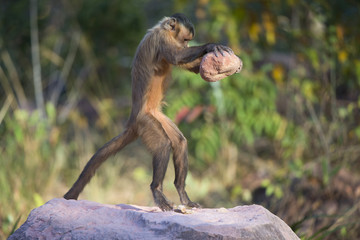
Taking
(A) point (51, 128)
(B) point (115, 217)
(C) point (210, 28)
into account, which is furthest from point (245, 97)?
(B) point (115, 217)

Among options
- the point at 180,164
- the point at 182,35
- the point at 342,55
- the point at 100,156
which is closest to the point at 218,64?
the point at 182,35

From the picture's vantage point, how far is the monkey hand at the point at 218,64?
10.3 ft

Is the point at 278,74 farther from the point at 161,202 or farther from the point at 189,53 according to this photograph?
the point at 161,202

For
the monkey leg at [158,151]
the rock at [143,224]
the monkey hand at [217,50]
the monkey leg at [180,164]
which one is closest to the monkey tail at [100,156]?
the monkey leg at [158,151]

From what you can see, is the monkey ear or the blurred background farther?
the blurred background

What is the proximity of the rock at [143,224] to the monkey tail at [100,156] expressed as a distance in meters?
0.43

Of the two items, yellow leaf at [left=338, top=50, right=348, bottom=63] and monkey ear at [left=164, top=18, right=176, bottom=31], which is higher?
monkey ear at [left=164, top=18, right=176, bottom=31]

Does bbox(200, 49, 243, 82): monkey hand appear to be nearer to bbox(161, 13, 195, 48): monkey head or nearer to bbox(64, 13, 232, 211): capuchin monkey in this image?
bbox(64, 13, 232, 211): capuchin monkey

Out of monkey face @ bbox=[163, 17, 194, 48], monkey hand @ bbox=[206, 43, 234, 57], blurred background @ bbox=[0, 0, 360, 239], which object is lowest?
blurred background @ bbox=[0, 0, 360, 239]

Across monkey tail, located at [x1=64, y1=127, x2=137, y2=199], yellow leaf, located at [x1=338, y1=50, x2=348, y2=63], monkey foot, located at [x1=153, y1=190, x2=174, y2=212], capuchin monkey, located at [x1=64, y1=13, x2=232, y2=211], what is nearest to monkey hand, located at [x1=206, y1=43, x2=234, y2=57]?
capuchin monkey, located at [x1=64, y1=13, x2=232, y2=211]

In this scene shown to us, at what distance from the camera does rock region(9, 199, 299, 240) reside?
8.97 feet

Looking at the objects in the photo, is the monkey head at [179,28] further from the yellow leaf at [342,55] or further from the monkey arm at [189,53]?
the yellow leaf at [342,55]

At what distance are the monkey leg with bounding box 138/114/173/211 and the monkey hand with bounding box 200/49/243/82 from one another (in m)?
0.55

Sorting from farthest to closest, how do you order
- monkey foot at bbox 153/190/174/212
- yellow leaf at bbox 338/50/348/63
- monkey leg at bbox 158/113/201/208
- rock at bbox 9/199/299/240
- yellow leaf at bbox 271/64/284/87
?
yellow leaf at bbox 271/64/284/87, yellow leaf at bbox 338/50/348/63, monkey leg at bbox 158/113/201/208, monkey foot at bbox 153/190/174/212, rock at bbox 9/199/299/240
